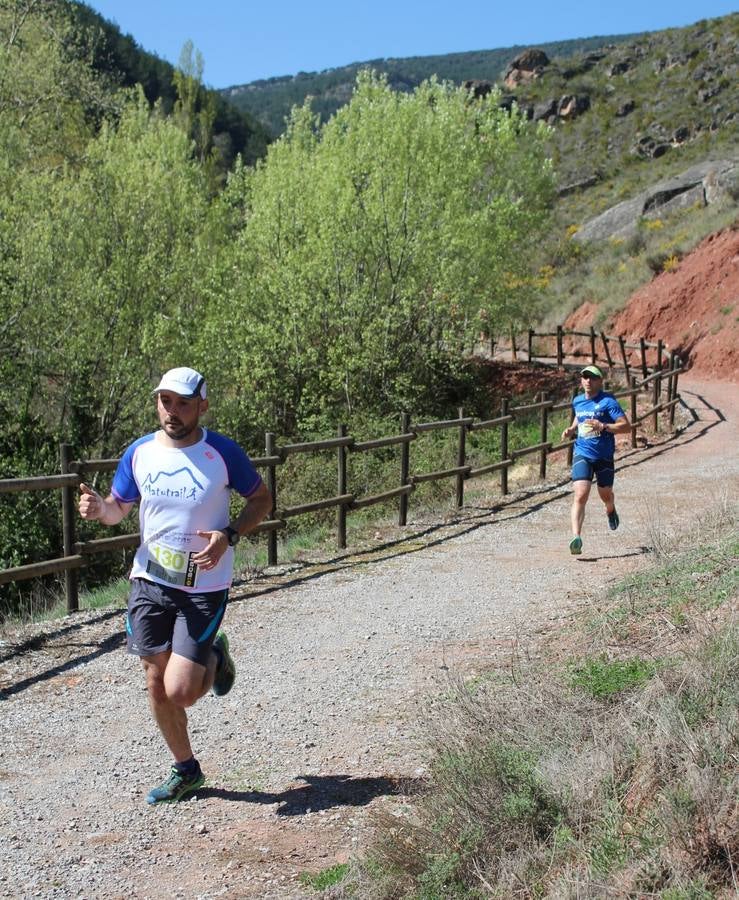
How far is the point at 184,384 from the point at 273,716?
2.27 m

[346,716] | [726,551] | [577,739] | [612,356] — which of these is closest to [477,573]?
[726,551]

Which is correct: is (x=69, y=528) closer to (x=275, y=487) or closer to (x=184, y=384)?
(x=275, y=487)

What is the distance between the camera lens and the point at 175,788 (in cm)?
431

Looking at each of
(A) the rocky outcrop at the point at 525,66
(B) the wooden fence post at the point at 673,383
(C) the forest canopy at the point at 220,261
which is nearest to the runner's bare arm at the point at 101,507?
(C) the forest canopy at the point at 220,261

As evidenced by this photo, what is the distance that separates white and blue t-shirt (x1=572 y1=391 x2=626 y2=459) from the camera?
348 inches

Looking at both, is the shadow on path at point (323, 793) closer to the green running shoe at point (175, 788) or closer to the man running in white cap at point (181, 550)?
the green running shoe at point (175, 788)

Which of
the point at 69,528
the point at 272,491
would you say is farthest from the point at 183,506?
the point at 272,491

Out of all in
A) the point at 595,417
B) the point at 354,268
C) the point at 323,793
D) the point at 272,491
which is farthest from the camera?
the point at 354,268

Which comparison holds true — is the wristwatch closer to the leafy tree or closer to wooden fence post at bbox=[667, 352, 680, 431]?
the leafy tree

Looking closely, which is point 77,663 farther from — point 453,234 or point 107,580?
point 453,234

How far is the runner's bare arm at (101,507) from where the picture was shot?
4281mm

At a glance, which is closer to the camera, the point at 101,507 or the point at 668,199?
the point at 101,507

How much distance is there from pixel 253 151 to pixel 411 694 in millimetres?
88050

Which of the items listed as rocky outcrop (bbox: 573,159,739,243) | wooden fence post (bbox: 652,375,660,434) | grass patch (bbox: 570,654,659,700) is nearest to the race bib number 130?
grass patch (bbox: 570,654,659,700)
